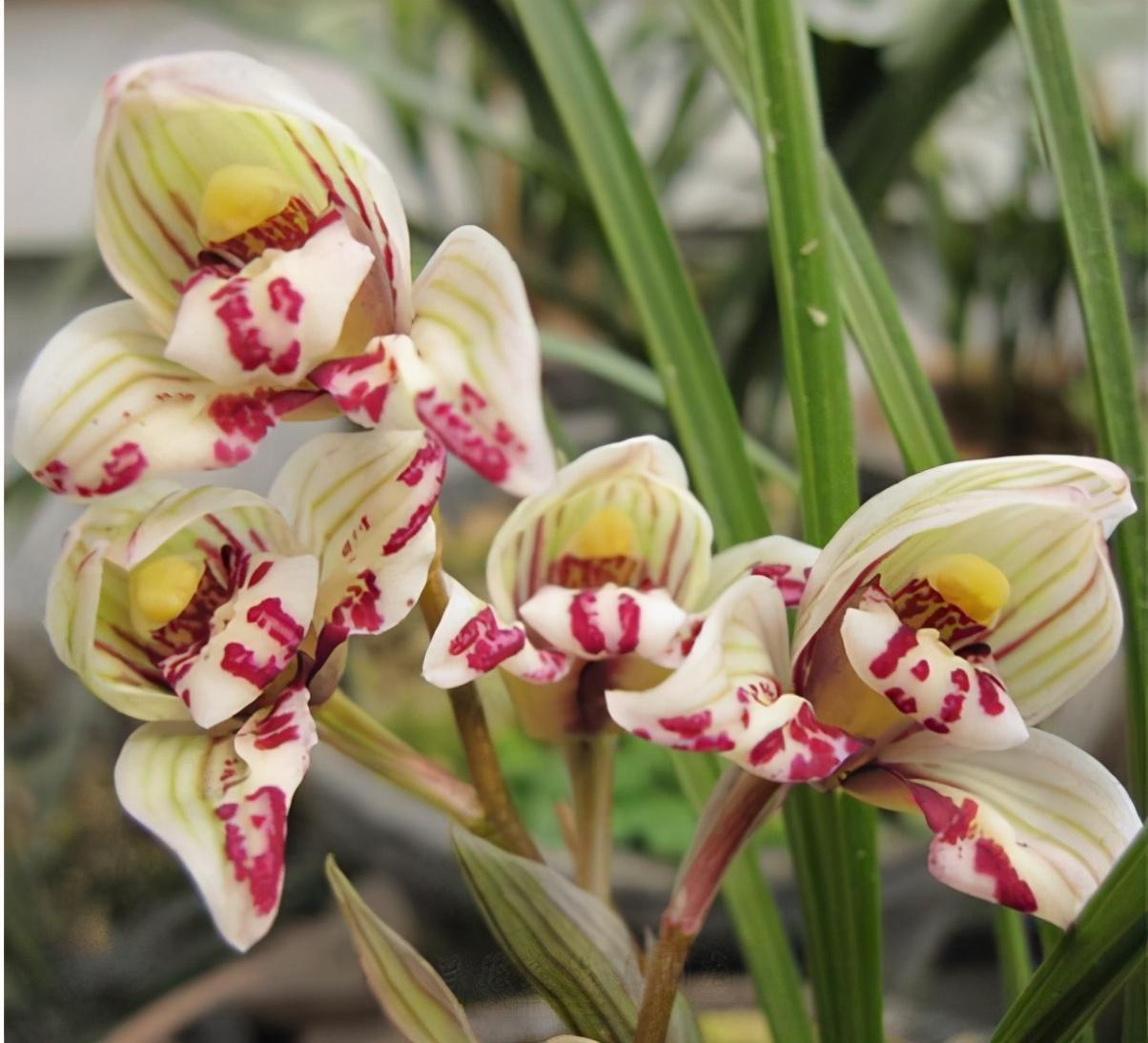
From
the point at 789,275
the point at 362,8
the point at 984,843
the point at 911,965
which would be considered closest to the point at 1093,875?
the point at 984,843

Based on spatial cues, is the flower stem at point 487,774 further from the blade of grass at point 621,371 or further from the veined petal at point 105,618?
the blade of grass at point 621,371

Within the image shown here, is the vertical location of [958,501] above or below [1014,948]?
above

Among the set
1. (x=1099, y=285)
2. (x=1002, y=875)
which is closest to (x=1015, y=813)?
(x=1002, y=875)

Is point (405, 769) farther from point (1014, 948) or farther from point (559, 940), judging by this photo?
point (1014, 948)

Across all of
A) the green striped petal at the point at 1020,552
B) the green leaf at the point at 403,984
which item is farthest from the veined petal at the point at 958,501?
the green leaf at the point at 403,984

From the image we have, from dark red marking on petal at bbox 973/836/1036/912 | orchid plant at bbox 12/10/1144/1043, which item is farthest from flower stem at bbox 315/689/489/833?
dark red marking on petal at bbox 973/836/1036/912

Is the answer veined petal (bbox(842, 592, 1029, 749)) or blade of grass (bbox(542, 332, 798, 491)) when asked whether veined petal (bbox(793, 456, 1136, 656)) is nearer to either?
veined petal (bbox(842, 592, 1029, 749))
